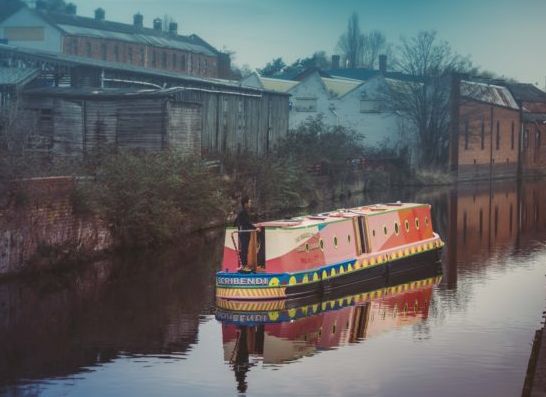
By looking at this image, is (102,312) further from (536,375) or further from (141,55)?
(141,55)

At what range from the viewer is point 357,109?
66.7 m

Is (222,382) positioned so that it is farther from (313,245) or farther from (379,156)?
(379,156)

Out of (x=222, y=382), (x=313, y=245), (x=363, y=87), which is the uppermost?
(x=363, y=87)

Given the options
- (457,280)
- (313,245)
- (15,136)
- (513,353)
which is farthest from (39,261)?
(513,353)

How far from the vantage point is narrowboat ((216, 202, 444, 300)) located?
67.8 feet

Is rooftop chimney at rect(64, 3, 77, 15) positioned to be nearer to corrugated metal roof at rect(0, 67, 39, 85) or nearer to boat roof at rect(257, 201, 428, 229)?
corrugated metal roof at rect(0, 67, 39, 85)

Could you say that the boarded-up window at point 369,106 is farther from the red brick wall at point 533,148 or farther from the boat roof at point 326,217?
the boat roof at point 326,217

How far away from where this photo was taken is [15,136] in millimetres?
26719

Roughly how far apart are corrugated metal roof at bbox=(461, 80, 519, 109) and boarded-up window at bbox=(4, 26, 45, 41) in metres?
29.6

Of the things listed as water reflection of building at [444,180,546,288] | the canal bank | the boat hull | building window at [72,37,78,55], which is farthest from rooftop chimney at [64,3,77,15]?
the canal bank

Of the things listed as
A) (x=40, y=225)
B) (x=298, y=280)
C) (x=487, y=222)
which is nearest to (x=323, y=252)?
(x=298, y=280)

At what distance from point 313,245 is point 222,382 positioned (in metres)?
7.55

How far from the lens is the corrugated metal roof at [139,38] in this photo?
77.4m

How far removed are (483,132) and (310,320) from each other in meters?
52.7
